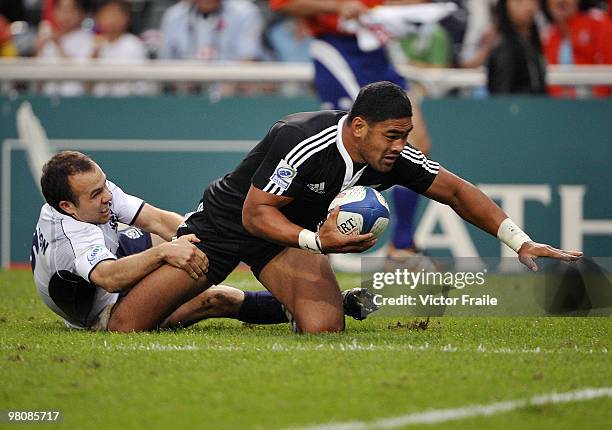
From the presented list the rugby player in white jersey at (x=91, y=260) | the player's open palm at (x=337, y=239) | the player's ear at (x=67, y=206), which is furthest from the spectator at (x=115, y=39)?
the player's open palm at (x=337, y=239)

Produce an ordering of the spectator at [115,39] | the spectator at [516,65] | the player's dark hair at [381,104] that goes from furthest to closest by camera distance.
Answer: the spectator at [115,39] < the spectator at [516,65] < the player's dark hair at [381,104]

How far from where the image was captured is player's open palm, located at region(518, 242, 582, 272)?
7008 millimetres

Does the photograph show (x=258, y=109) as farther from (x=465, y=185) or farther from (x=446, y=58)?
(x=465, y=185)

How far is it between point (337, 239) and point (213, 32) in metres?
7.58

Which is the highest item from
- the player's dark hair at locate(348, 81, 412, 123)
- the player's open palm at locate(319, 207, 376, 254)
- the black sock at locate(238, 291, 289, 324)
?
the player's dark hair at locate(348, 81, 412, 123)

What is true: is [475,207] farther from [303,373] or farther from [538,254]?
[303,373]

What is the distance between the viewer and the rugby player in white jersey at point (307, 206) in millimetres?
6879

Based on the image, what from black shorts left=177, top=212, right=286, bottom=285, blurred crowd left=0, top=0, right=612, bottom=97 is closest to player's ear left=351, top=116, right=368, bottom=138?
black shorts left=177, top=212, right=286, bottom=285

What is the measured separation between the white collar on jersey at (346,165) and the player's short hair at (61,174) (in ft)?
5.16

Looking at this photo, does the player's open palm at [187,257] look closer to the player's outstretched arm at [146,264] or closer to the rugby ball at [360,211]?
the player's outstretched arm at [146,264]

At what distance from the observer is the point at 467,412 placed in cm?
502

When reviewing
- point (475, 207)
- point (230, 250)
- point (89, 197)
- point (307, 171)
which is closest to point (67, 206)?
point (89, 197)

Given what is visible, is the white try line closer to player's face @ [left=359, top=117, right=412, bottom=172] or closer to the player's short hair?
player's face @ [left=359, top=117, right=412, bottom=172]

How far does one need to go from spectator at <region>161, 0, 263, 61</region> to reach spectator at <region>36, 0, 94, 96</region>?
103 centimetres
